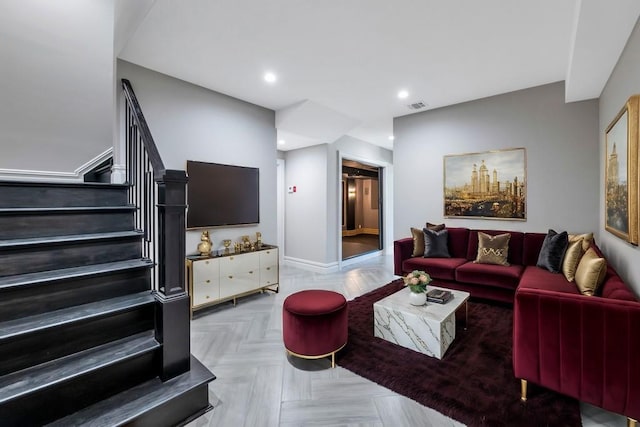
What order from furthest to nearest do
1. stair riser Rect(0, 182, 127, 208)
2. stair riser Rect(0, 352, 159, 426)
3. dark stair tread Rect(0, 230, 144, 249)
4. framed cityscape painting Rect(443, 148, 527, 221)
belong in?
framed cityscape painting Rect(443, 148, 527, 221) < stair riser Rect(0, 182, 127, 208) < dark stair tread Rect(0, 230, 144, 249) < stair riser Rect(0, 352, 159, 426)

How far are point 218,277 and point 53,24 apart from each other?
9.95 feet

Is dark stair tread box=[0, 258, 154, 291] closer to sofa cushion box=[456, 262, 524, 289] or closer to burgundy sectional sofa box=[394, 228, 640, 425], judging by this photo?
burgundy sectional sofa box=[394, 228, 640, 425]

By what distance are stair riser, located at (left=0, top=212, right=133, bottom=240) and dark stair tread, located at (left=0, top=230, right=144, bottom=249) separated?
57 millimetres

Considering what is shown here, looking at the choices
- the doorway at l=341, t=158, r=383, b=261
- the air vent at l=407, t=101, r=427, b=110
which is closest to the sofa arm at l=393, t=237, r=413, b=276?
the air vent at l=407, t=101, r=427, b=110

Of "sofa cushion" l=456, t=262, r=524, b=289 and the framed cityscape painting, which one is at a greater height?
the framed cityscape painting

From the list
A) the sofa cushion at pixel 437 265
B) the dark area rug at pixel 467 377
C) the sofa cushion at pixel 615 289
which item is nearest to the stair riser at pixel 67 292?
the dark area rug at pixel 467 377

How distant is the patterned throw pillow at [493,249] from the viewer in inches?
148

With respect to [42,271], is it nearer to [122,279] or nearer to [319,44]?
[122,279]

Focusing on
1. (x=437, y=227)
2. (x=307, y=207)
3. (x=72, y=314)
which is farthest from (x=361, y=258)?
(x=72, y=314)

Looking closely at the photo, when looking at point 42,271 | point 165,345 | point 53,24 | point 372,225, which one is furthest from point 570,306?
point 372,225

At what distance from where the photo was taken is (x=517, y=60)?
3176 millimetres

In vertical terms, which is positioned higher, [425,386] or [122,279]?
[122,279]

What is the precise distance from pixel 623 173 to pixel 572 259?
102cm

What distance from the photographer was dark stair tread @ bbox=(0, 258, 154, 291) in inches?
65.4
